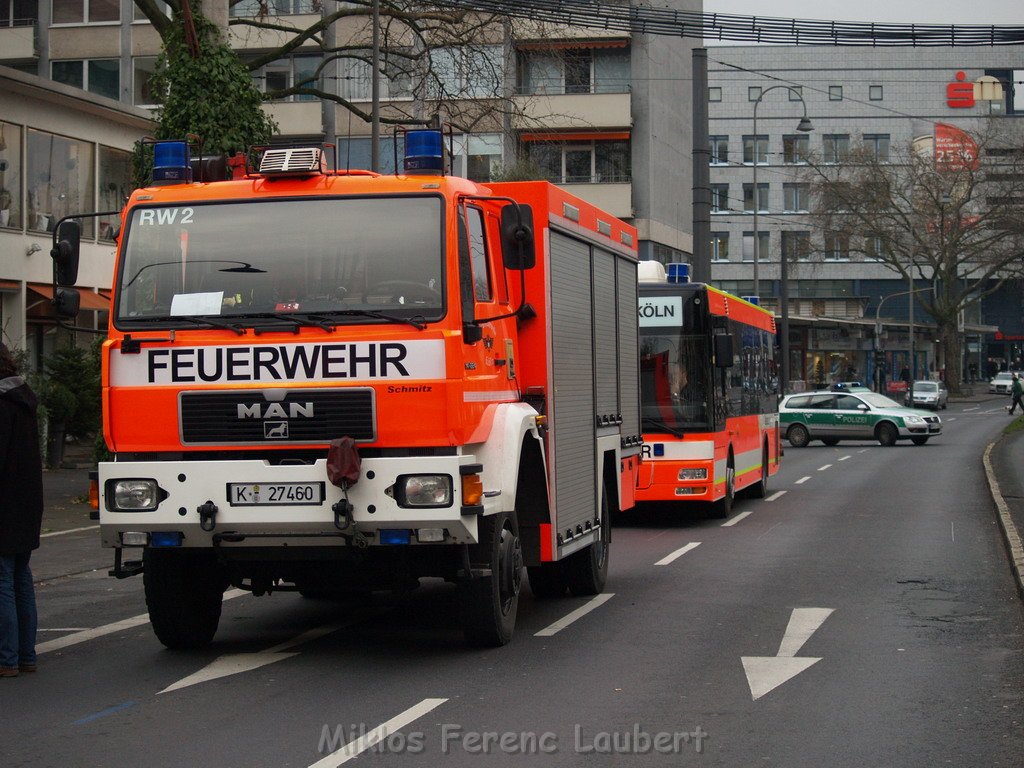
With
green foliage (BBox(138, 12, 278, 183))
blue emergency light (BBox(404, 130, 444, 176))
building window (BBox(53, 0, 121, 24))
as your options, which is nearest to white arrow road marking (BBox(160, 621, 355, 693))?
blue emergency light (BBox(404, 130, 444, 176))

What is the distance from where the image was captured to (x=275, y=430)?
877cm

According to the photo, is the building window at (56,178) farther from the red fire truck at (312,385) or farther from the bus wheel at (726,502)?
the red fire truck at (312,385)

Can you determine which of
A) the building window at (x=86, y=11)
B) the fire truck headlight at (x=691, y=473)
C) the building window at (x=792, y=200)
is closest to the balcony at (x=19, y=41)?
the building window at (x=86, y=11)

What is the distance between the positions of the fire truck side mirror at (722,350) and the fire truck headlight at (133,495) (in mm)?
10967

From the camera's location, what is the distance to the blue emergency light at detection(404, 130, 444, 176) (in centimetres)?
943

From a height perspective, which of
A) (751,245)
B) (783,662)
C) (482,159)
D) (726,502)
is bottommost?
(783,662)

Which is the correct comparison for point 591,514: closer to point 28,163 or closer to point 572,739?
point 572,739

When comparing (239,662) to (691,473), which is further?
(691,473)

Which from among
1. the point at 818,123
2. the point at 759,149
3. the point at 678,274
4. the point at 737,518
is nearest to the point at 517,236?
the point at 678,274

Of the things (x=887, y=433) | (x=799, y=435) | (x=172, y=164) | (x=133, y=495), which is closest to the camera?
(x=133, y=495)

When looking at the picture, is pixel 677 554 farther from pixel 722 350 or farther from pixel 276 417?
pixel 276 417

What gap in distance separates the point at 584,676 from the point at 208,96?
14.1 meters

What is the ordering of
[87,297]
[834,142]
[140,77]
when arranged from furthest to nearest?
[834,142]
[140,77]
[87,297]

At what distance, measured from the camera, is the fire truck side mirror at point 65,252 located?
9.05 metres
